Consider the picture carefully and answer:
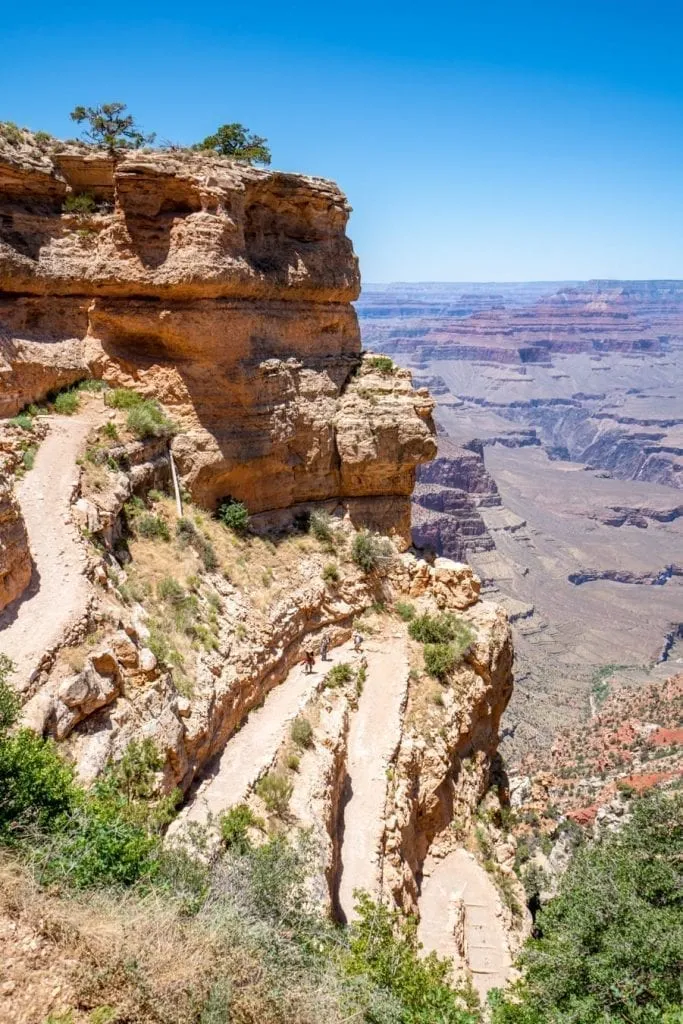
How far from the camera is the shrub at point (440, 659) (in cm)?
2183

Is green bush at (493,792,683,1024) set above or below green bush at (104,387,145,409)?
below

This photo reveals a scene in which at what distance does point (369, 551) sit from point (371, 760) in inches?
Result: 331

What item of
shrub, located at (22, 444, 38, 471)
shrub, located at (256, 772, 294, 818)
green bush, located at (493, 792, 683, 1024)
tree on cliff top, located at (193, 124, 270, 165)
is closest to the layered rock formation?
tree on cliff top, located at (193, 124, 270, 165)

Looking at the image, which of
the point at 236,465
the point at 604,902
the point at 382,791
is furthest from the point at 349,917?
the point at 236,465

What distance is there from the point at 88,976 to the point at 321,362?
21017 mm

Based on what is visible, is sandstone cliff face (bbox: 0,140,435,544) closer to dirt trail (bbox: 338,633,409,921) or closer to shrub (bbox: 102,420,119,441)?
shrub (bbox: 102,420,119,441)

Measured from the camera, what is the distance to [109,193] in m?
21.4

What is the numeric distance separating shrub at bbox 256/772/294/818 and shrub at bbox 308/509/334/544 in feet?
35.9

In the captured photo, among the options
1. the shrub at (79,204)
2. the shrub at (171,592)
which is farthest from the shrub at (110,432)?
the shrub at (79,204)

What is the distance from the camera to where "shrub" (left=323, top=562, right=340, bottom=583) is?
23.4m

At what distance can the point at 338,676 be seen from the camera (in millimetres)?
20234

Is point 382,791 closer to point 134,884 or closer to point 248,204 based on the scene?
point 134,884

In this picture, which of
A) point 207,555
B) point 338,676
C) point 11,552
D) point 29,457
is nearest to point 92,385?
point 29,457

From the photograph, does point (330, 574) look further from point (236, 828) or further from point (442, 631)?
point (236, 828)
